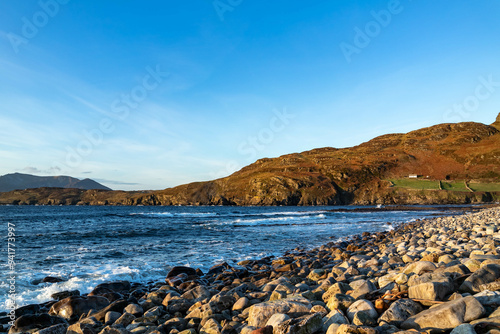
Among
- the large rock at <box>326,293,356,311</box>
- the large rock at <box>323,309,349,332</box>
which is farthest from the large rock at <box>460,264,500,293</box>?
the large rock at <box>323,309,349,332</box>

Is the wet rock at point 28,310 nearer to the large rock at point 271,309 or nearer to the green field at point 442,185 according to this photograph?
the large rock at point 271,309

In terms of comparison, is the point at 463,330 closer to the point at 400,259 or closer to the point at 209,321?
the point at 209,321

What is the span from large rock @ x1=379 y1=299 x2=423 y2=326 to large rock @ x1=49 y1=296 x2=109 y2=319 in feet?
24.1

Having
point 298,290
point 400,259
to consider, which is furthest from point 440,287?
point 400,259

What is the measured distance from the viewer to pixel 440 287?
4715 millimetres

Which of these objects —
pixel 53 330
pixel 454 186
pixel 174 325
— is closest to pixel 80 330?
pixel 53 330

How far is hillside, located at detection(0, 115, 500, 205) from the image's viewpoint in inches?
4525

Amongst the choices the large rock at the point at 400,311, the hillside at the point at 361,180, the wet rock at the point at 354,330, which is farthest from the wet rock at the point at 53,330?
the hillside at the point at 361,180

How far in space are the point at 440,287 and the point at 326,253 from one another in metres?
11.5

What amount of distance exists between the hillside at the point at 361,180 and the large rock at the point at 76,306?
11658cm

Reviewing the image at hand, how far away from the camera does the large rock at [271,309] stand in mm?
4961

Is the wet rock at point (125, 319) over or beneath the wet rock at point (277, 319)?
beneath

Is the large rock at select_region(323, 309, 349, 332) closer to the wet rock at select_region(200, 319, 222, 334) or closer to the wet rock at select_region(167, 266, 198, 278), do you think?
the wet rock at select_region(200, 319, 222, 334)

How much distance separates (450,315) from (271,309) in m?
2.61
